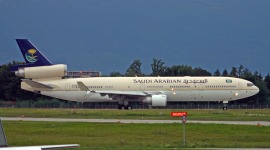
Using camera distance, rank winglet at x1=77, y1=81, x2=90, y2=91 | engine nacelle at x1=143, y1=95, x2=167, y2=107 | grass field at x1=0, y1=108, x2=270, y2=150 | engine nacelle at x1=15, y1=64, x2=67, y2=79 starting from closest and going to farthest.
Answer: grass field at x1=0, y1=108, x2=270, y2=150 → engine nacelle at x1=143, y1=95, x2=167, y2=107 → winglet at x1=77, y1=81, x2=90, y2=91 → engine nacelle at x1=15, y1=64, x2=67, y2=79

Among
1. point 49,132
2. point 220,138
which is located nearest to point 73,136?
point 49,132

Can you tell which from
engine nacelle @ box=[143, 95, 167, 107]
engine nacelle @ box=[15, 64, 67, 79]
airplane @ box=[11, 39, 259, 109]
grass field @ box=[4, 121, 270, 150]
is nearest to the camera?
grass field @ box=[4, 121, 270, 150]

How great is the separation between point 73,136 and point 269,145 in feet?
29.2

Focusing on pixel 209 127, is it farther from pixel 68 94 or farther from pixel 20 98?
pixel 20 98

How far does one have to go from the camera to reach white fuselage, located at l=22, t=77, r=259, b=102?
68.0 metres

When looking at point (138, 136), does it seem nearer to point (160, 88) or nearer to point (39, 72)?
point (160, 88)

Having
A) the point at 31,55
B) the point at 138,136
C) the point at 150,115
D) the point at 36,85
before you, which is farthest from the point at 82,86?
the point at 138,136

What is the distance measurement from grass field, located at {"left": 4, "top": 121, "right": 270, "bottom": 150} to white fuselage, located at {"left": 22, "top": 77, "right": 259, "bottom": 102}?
3523 centimetres

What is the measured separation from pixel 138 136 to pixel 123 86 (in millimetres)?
42734

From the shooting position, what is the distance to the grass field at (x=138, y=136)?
2192 cm

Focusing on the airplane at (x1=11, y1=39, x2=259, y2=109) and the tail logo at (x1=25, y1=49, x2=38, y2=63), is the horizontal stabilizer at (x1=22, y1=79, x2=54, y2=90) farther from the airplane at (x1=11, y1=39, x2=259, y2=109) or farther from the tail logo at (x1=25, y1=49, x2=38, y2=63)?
the tail logo at (x1=25, y1=49, x2=38, y2=63)

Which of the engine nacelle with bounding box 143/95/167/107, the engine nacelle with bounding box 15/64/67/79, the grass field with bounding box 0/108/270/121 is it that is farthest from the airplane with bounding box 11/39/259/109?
the grass field with bounding box 0/108/270/121

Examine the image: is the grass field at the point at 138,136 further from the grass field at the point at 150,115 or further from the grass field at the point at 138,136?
the grass field at the point at 150,115

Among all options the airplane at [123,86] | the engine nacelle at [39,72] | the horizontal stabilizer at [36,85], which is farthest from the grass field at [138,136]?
the engine nacelle at [39,72]
